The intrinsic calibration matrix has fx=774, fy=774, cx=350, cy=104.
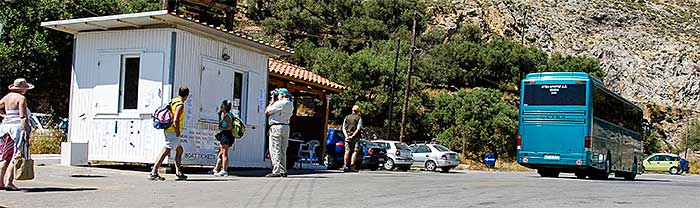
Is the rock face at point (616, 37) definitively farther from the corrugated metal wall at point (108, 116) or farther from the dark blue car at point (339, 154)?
the corrugated metal wall at point (108, 116)

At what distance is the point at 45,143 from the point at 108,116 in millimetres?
7550

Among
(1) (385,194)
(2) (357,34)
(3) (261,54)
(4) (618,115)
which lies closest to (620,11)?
(2) (357,34)

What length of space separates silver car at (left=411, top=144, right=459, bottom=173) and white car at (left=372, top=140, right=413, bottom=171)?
1580 millimetres

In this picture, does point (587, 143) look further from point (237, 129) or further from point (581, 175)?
point (237, 129)

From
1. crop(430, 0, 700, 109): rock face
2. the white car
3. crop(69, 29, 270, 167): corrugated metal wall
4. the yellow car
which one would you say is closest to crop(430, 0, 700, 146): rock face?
crop(430, 0, 700, 109): rock face

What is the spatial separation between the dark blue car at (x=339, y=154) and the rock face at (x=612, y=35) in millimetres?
44760

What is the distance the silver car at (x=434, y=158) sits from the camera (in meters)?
31.5

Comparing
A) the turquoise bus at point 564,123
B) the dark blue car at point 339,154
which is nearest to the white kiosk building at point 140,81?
the dark blue car at point 339,154

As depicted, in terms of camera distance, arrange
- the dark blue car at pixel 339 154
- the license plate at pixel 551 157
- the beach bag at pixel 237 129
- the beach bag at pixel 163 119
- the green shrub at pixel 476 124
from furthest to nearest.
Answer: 1. the green shrub at pixel 476 124
2. the dark blue car at pixel 339 154
3. the license plate at pixel 551 157
4. the beach bag at pixel 237 129
5. the beach bag at pixel 163 119

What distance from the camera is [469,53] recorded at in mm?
62562

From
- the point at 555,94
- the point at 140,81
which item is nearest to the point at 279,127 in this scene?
the point at 140,81

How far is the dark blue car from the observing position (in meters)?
22.6

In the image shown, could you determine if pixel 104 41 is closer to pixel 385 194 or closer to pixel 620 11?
pixel 385 194

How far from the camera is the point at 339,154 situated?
2259cm
